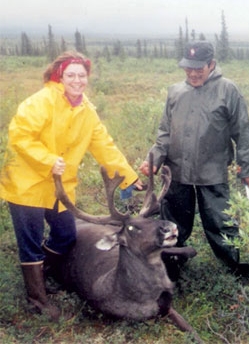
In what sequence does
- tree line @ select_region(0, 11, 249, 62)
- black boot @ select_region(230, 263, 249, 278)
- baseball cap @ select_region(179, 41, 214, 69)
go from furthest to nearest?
tree line @ select_region(0, 11, 249, 62) → black boot @ select_region(230, 263, 249, 278) → baseball cap @ select_region(179, 41, 214, 69)

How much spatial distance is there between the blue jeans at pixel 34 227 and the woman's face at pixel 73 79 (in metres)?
0.98

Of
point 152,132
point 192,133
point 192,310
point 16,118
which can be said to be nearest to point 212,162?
point 192,133

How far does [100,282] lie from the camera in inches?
197

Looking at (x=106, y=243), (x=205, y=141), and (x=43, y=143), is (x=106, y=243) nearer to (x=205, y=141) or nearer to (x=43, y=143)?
(x=43, y=143)

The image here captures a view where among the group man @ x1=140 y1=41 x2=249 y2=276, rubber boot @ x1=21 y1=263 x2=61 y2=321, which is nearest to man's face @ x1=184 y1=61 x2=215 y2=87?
man @ x1=140 y1=41 x2=249 y2=276

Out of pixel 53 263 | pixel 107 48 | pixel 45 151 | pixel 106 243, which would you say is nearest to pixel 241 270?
pixel 106 243

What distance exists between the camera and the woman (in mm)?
4535

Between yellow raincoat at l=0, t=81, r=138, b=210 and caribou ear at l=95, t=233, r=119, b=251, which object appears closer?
yellow raincoat at l=0, t=81, r=138, b=210

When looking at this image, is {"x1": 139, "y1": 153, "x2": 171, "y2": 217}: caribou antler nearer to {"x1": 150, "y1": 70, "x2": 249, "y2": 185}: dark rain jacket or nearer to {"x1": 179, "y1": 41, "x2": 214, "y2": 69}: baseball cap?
{"x1": 150, "y1": 70, "x2": 249, "y2": 185}: dark rain jacket

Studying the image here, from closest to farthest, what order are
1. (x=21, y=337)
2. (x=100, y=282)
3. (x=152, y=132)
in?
(x=21, y=337) < (x=100, y=282) < (x=152, y=132)

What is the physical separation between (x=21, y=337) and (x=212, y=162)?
7.49 ft

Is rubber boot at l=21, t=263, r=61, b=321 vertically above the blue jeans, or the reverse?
the blue jeans

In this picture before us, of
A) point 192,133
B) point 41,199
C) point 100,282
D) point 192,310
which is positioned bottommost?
point 192,310

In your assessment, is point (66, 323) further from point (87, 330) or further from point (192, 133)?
point (192, 133)
